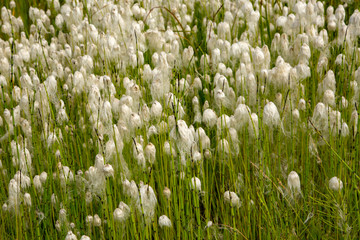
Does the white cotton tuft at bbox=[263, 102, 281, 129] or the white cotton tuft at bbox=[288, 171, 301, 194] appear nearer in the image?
the white cotton tuft at bbox=[288, 171, 301, 194]

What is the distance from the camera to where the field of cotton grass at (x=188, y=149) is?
2.13 meters

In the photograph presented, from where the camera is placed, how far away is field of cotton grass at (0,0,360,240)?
2.13 metres

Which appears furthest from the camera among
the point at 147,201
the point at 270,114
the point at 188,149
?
the point at 270,114

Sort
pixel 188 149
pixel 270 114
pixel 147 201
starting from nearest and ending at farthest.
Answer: pixel 147 201, pixel 188 149, pixel 270 114

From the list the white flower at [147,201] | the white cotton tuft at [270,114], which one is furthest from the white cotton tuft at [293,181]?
the white flower at [147,201]

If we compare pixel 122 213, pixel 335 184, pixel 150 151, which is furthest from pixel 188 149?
pixel 335 184

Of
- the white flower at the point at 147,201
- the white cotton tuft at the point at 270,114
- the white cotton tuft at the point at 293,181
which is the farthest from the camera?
the white cotton tuft at the point at 270,114

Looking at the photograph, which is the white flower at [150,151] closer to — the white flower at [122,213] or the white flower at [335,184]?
the white flower at [122,213]

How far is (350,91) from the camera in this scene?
9.38ft

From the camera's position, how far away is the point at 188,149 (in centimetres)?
212

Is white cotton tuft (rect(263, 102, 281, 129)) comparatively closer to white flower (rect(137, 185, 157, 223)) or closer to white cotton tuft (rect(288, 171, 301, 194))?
white cotton tuft (rect(288, 171, 301, 194))

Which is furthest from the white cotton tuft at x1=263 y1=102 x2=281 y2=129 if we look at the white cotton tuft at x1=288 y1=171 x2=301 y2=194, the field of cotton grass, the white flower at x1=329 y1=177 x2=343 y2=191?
the white flower at x1=329 y1=177 x2=343 y2=191

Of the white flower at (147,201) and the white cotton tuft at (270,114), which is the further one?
the white cotton tuft at (270,114)

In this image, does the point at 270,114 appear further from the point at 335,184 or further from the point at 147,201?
the point at 147,201
